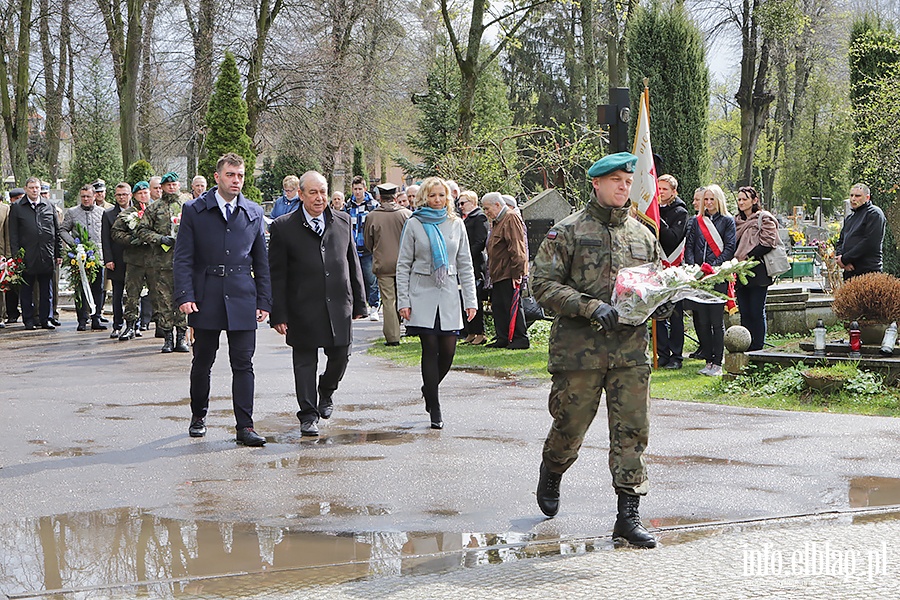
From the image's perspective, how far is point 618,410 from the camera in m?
5.94

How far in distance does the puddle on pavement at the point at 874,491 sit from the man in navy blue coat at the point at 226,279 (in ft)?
13.3

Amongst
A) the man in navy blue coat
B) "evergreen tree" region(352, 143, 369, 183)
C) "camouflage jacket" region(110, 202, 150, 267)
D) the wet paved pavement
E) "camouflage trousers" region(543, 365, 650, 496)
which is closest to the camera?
the wet paved pavement

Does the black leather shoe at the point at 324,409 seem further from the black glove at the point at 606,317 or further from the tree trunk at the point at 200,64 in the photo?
the tree trunk at the point at 200,64

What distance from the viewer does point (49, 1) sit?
3481cm

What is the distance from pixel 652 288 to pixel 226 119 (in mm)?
23880

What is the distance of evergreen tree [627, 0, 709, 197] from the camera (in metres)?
21.4

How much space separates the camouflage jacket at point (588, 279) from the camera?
5926 millimetres

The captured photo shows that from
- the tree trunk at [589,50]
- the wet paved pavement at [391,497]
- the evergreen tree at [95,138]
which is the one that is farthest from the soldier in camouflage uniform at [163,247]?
the evergreen tree at [95,138]

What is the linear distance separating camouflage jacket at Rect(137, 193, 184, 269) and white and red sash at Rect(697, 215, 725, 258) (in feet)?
20.4

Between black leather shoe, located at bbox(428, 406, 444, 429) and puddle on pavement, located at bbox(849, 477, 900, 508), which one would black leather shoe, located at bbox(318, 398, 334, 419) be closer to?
black leather shoe, located at bbox(428, 406, 444, 429)

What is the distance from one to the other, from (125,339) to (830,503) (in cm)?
1130

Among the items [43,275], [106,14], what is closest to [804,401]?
[43,275]

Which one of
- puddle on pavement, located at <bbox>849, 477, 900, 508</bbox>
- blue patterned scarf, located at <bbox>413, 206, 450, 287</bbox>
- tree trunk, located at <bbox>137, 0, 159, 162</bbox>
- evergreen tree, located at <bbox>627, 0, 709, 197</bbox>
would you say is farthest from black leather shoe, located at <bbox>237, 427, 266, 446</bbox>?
tree trunk, located at <bbox>137, 0, 159, 162</bbox>

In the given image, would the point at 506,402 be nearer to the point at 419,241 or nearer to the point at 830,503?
the point at 419,241
